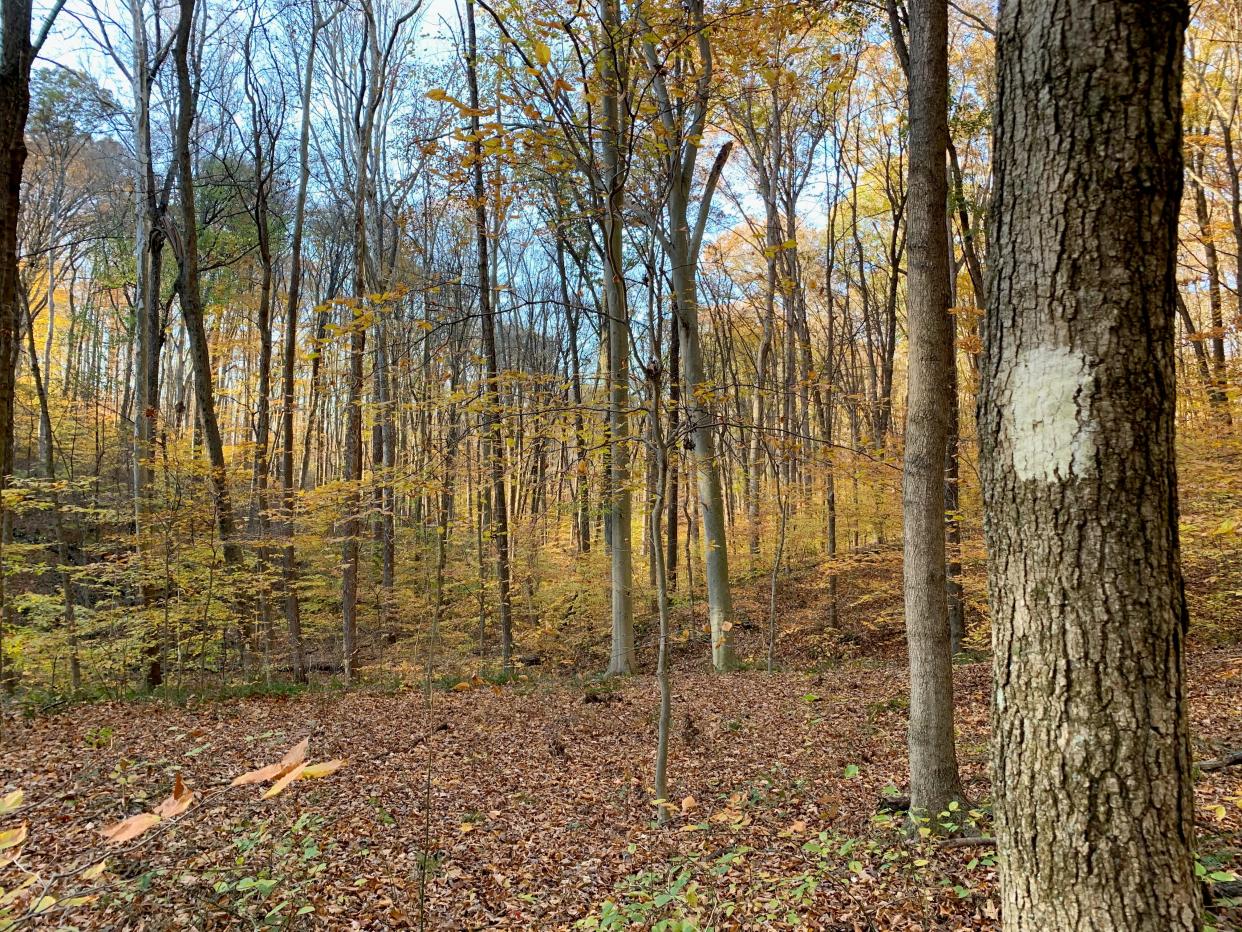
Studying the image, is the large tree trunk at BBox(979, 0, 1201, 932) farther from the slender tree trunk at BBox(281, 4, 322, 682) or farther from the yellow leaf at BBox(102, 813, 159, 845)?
the slender tree trunk at BBox(281, 4, 322, 682)

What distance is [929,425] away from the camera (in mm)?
3662

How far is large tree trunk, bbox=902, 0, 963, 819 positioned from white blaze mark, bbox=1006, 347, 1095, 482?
82.8 inches

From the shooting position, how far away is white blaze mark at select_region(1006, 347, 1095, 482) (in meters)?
1.55

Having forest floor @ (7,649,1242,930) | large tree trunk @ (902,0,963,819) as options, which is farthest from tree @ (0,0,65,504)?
large tree trunk @ (902,0,963,819)

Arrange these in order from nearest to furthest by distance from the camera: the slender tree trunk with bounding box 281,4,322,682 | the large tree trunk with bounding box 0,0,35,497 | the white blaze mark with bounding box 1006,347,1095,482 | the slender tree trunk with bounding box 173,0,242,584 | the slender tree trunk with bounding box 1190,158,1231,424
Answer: the white blaze mark with bounding box 1006,347,1095,482, the large tree trunk with bounding box 0,0,35,497, the slender tree trunk with bounding box 173,0,242,584, the slender tree trunk with bounding box 1190,158,1231,424, the slender tree trunk with bounding box 281,4,322,682

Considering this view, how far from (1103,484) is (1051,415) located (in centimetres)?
20

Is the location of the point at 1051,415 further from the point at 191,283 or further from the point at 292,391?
the point at 292,391

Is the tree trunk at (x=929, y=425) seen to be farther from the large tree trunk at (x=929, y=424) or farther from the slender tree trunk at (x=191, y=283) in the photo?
the slender tree trunk at (x=191, y=283)

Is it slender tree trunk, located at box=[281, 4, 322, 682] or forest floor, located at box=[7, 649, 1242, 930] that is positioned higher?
slender tree trunk, located at box=[281, 4, 322, 682]

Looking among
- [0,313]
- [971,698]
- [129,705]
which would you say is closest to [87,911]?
[0,313]

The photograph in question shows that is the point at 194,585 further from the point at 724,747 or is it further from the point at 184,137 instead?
the point at 724,747

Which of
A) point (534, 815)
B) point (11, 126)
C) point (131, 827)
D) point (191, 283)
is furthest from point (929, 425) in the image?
point (191, 283)

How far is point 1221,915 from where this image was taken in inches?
93.8

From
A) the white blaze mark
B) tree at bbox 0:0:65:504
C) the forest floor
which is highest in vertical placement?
tree at bbox 0:0:65:504
